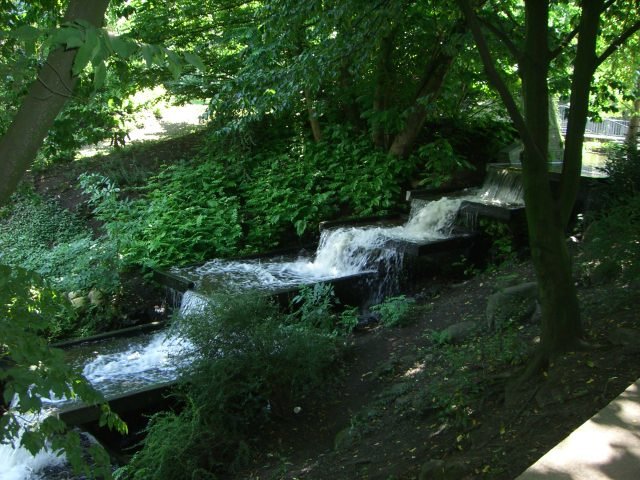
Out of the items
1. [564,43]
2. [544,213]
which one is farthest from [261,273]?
[564,43]

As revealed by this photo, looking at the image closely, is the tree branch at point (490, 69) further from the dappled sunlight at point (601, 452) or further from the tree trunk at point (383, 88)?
the tree trunk at point (383, 88)

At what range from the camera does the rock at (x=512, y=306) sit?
6.16 metres

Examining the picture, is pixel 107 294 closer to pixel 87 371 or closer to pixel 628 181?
pixel 87 371

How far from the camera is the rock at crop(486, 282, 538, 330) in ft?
20.2

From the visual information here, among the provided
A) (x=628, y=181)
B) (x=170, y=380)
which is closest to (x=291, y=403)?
Result: (x=170, y=380)

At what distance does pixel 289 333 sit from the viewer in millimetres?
5973

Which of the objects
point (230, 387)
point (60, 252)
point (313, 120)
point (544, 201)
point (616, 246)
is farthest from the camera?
point (313, 120)

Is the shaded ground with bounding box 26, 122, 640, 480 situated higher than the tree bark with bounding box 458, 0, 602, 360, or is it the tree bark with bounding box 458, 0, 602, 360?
the tree bark with bounding box 458, 0, 602, 360

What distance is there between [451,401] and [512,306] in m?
1.90

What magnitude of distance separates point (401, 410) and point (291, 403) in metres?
1.20

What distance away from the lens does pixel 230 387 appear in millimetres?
5582

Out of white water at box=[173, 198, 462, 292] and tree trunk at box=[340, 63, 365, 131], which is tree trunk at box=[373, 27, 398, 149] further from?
white water at box=[173, 198, 462, 292]

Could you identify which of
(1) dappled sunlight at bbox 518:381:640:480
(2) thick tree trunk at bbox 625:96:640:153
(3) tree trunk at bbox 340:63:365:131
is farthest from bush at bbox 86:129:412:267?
(1) dappled sunlight at bbox 518:381:640:480

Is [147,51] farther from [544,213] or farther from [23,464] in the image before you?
[23,464]
